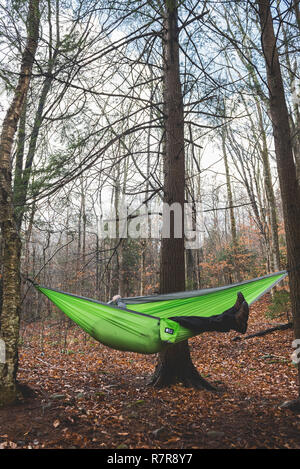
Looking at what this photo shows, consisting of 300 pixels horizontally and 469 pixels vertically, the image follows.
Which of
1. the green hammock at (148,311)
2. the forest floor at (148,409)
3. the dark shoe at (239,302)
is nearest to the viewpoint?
the forest floor at (148,409)

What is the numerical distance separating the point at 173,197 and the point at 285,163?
44.6 inches

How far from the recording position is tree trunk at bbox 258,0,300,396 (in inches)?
86.5

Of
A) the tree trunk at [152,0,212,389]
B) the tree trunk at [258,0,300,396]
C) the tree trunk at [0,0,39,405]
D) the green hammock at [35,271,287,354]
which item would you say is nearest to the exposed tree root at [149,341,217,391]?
the tree trunk at [152,0,212,389]

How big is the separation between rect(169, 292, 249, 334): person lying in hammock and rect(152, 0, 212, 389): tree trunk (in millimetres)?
805

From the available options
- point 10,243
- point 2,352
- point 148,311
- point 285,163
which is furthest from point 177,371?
point 285,163

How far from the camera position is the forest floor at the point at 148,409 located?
1.82 meters

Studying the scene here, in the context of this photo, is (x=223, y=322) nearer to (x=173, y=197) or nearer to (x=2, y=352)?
(x=173, y=197)

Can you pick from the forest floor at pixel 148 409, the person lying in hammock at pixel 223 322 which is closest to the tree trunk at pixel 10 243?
the forest floor at pixel 148 409

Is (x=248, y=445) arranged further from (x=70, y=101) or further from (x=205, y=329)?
(x=70, y=101)

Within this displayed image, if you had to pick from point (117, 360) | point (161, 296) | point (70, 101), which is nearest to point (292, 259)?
point (161, 296)

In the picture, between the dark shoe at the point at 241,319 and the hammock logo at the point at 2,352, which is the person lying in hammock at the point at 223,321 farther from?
the hammock logo at the point at 2,352

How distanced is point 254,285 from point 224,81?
245 centimetres

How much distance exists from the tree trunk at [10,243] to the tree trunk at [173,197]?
1326 millimetres
